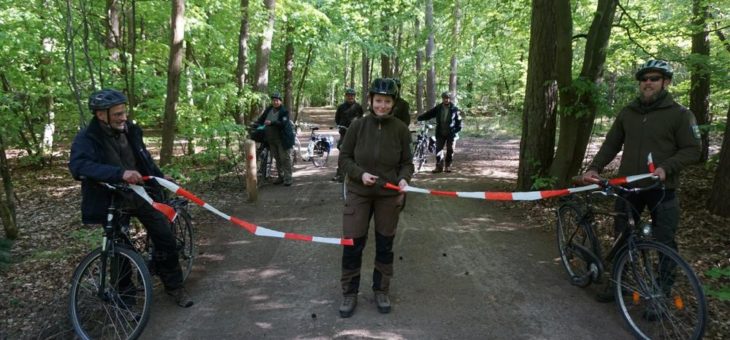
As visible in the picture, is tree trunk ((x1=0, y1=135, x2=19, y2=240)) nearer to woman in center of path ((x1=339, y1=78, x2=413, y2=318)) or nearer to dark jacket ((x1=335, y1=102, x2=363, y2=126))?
woman in center of path ((x1=339, y1=78, x2=413, y2=318))

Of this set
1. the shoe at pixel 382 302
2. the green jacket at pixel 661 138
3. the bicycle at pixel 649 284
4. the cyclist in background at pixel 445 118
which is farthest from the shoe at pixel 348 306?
the cyclist in background at pixel 445 118

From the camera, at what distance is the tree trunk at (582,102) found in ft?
24.5

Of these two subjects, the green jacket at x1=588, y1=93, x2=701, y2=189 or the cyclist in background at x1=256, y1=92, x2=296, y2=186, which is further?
the cyclist in background at x1=256, y1=92, x2=296, y2=186

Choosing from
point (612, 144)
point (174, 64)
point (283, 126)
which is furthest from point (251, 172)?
point (612, 144)

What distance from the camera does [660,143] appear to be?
3924 mm

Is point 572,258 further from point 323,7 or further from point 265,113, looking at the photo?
point 323,7

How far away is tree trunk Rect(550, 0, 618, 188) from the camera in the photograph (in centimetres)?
748

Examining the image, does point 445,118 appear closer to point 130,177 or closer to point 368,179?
point 368,179

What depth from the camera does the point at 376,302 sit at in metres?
4.27

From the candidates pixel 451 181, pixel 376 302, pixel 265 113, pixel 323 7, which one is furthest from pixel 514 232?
pixel 323 7

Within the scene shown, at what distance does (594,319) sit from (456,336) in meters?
1.29

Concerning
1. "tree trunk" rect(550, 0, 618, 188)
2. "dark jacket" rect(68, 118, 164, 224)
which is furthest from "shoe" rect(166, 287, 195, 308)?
"tree trunk" rect(550, 0, 618, 188)

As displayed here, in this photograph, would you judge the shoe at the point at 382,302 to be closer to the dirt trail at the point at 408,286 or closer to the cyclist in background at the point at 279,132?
the dirt trail at the point at 408,286

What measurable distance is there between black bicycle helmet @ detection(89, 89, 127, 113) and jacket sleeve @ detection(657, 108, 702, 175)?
4.53 meters
